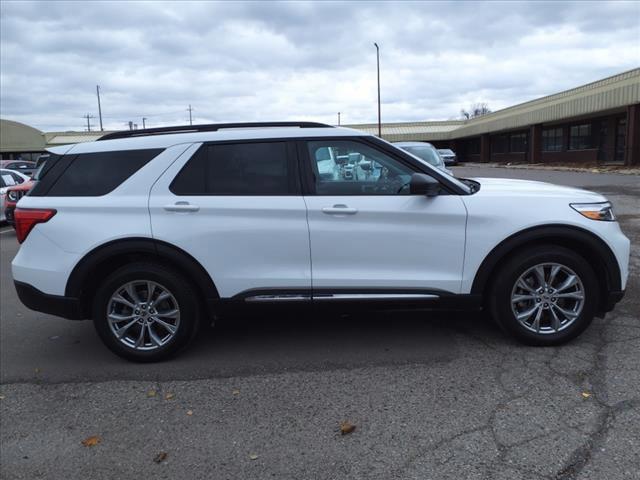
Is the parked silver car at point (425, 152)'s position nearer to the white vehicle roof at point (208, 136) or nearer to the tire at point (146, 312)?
the white vehicle roof at point (208, 136)

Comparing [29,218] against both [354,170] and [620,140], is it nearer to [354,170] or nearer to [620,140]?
[354,170]

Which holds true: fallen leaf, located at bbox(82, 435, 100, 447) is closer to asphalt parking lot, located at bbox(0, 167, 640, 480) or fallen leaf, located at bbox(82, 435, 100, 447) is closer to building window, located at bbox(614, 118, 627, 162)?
asphalt parking lot, located at bbox(0, 167, 640, 480)

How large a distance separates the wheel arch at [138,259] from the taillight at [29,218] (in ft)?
1.50

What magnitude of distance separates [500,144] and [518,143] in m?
4.18

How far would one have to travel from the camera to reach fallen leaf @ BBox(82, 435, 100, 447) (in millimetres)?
3217

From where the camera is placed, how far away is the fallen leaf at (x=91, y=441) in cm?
322

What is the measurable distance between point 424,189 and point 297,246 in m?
1.04

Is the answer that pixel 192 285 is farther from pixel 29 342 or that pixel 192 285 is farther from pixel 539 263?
pixel 539 263

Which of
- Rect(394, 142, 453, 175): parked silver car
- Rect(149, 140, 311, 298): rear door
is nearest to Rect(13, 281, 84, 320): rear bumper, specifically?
Rect(149, 140, 311, 298): rear door

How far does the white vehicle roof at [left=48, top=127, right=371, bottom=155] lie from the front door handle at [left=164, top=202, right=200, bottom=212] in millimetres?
531

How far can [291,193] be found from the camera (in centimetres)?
418

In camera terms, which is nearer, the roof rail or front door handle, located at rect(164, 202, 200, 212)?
front door handle, located at rect(164, 202, 200, 212)

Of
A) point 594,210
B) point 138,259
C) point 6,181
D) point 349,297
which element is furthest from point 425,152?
point 6,181

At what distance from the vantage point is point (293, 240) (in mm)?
4129
